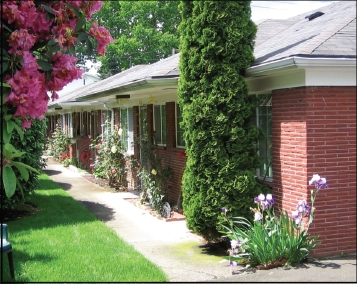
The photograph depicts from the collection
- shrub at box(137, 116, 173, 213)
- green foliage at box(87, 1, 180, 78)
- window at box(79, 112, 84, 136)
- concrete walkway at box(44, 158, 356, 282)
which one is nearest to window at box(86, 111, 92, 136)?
window at box(79, 112, 84, 136)

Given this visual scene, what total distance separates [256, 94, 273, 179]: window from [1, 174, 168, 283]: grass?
213 centimetres

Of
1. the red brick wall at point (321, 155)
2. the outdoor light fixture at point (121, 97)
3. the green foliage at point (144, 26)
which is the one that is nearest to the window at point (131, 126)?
the outdoor light fixture at point (121, 97)

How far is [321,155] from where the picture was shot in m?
4.26

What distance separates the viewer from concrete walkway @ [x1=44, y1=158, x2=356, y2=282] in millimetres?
4938

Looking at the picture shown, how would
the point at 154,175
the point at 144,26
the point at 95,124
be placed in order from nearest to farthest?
1. the point at 154,175
2. the point at 95,124
3. the point at 144,26

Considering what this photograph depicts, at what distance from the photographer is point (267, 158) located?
22.1 ft

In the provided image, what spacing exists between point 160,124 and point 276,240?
22.0 ft

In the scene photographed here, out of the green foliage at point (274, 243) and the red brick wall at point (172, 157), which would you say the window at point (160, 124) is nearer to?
the red brick wall at point (172, 157)

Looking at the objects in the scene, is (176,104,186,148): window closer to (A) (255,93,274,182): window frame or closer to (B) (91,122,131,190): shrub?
(B) (91,122,131,190): shrub

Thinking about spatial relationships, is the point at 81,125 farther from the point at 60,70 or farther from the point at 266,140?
the point at 60,70

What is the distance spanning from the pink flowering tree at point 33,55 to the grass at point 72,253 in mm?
3895

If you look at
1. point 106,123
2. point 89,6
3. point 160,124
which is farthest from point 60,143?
point 89,6

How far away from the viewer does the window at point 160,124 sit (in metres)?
11.7

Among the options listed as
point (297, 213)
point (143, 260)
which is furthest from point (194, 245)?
point (297, 213)
